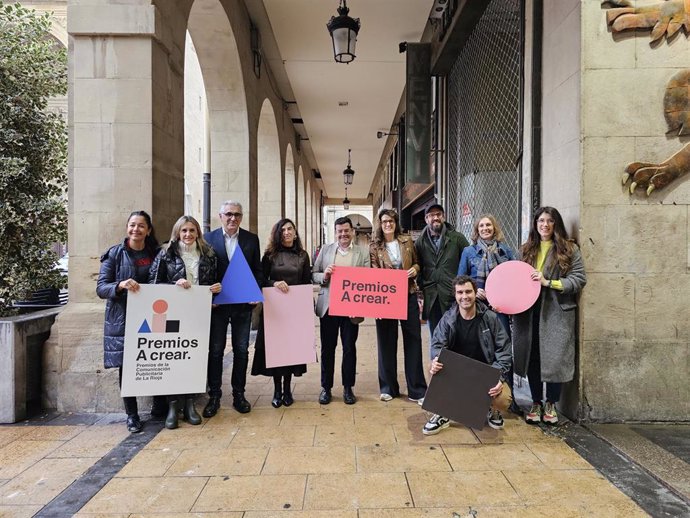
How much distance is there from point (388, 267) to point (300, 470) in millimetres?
1929

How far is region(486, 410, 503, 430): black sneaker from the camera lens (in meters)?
3.76

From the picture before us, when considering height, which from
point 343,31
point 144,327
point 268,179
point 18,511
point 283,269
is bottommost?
point 18,511

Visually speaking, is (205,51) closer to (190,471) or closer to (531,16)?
(531,16)

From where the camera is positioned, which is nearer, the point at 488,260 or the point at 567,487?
the point at 567,487

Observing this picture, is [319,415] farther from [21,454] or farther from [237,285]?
[21,454]

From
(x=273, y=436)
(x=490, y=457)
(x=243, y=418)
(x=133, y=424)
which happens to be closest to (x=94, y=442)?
(x=133, y=424)

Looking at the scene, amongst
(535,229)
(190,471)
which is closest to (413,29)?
(535,229)

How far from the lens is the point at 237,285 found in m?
3.99

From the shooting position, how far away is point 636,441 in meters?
3.51

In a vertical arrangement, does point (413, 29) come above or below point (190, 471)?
above

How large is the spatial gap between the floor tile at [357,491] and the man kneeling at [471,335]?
0.83 m

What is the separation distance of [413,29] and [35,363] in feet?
23.9

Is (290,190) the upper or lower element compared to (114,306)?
upper

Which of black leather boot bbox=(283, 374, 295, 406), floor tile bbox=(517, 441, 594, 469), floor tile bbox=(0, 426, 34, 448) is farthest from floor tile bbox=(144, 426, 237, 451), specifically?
floor tile bbox=(517, 441, 594, 469)
